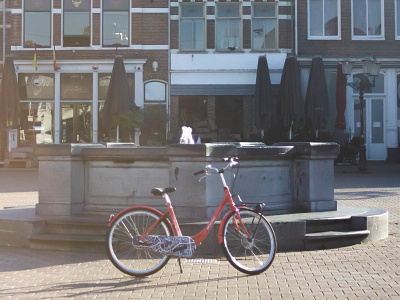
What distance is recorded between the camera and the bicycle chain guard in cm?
554

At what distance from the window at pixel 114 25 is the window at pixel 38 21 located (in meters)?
2.31

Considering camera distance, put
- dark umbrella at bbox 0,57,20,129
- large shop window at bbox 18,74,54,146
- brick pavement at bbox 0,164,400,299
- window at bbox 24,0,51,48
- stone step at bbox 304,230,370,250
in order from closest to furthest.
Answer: brick pavement at bbox 0,164,400,299 < stone step at bbox 304,230,370,250 < dark umbrella at bbox 0,57,20,129 < large shop window at bbox 18,74,54,146 < window at bbox 24,0,51,48

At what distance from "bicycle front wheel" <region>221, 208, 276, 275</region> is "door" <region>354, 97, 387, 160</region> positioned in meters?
20.0

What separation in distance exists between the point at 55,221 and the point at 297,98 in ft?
52.8

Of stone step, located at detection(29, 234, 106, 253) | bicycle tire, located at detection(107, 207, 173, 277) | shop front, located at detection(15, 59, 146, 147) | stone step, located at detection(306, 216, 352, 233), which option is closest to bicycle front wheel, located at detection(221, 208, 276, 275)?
bicycle tire, located at detection(107, 207, 173, 277)

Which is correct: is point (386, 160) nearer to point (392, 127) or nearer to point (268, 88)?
point (392, 127)

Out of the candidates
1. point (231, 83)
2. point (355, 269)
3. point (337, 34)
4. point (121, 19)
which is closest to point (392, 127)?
point (337, 34)

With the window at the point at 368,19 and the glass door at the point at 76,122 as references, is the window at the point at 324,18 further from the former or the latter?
the glass door at the point at 76,122

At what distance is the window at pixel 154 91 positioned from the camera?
2450 centimetres

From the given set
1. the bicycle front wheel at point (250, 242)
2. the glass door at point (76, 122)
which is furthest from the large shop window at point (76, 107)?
the bicycle front wheel at point (250, 242)

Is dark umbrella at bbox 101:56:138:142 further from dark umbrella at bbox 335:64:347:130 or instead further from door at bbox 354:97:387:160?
door at bbox 354:97:387:160

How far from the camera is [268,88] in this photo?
22.5 m

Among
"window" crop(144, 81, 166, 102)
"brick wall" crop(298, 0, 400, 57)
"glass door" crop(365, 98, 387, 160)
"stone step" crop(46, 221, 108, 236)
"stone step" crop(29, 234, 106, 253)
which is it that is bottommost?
"stone step" crop(29, 234, 106, 253)

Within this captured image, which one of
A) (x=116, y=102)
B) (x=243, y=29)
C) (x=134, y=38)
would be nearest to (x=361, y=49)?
(x=243, y=29)
